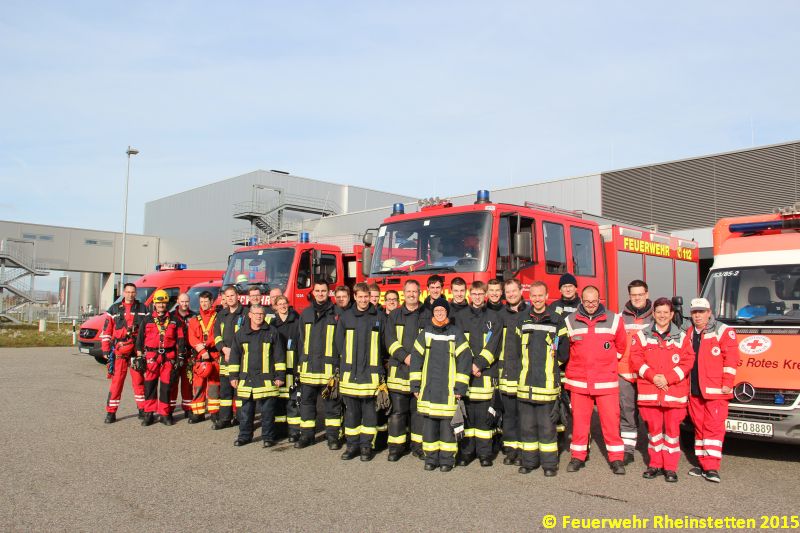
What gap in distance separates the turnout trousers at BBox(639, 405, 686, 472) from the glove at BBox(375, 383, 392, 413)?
258cm

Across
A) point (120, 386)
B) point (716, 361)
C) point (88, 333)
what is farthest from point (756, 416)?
point (88, 333)

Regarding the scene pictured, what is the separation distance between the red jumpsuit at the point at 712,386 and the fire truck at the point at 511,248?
8.65 ft

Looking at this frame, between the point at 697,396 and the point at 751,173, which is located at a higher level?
the point at 751,173

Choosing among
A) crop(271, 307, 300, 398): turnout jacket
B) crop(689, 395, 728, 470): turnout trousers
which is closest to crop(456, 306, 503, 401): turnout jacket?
crop(689, 395, 728, 470): turnout trousers

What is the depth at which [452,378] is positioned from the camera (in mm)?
6320

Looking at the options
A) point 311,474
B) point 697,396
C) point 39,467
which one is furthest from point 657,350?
point 39,467

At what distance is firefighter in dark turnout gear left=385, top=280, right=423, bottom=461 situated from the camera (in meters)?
6.69

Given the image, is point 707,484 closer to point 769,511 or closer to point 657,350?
point 769,511

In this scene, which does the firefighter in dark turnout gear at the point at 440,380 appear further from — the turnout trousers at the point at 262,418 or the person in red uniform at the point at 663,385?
the turnout trousers at the point at 262,418

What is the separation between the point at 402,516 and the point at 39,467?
3.79 m

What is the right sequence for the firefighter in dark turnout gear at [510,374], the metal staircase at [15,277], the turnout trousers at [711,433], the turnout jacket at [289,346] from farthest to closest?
the metal staircase at [15,277] → the turnout jacket at [289,346] → the firefighter in dark turnout gear at [510,374] → the turnout trousers at [711,433]

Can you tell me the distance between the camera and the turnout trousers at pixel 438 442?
620cm

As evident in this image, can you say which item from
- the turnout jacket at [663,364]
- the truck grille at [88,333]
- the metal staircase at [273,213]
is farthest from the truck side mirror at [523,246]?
the metal staircase at [273,213]

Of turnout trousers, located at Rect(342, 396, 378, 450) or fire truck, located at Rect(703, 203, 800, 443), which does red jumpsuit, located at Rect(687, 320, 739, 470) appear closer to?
fire truck, located at Rect(703, 203, 800, 443)
